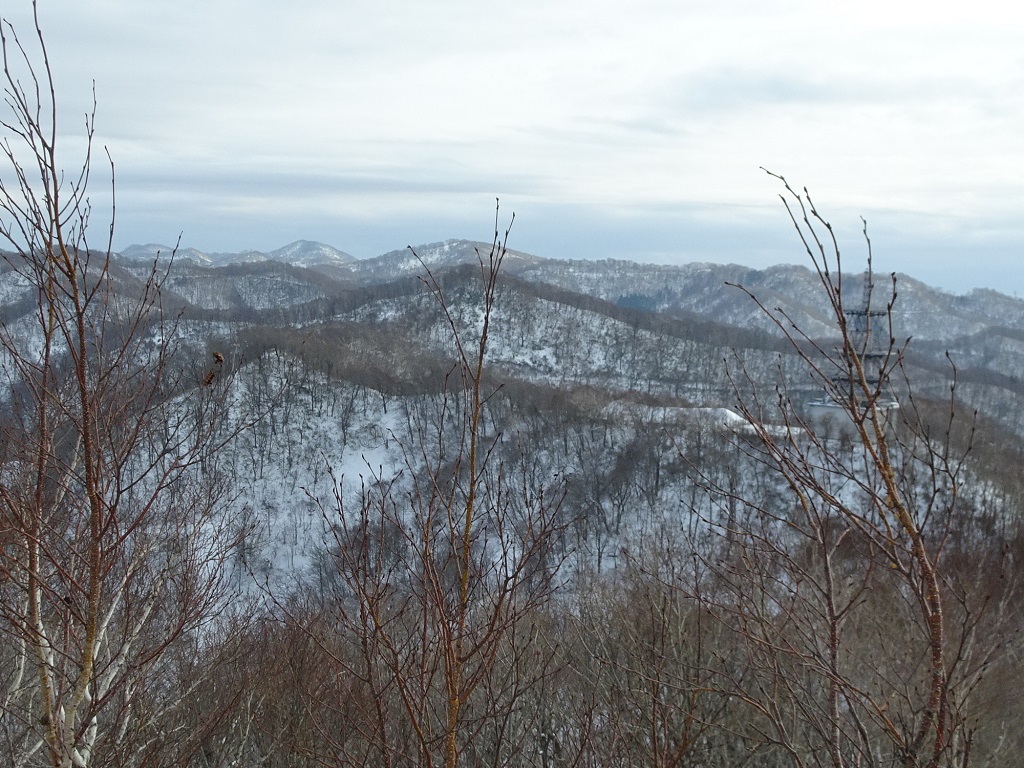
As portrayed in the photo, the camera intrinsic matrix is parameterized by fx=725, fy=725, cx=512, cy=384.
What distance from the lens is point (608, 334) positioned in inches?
4422

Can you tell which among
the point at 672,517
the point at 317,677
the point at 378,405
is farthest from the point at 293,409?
the point at 317,677

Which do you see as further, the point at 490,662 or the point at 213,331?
the point at 213,331

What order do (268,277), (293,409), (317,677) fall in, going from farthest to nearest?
1. (268,277)
2. (293,409)
3. (317,677)

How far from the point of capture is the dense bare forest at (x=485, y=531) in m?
3.02

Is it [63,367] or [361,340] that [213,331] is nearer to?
[361,340]

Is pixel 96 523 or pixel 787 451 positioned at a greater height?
pixel 787 451

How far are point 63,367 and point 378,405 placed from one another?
59.7m

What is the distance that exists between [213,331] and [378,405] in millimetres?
37453

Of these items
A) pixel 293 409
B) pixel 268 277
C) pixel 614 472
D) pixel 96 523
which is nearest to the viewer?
pixel 96 523

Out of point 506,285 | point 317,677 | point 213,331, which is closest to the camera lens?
point 317,677

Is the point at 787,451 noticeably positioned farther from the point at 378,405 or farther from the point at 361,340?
the point at 361,340

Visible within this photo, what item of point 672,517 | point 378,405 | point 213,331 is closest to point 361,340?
point 213,331

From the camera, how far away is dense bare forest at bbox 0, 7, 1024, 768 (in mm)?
3023

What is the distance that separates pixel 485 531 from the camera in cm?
270
